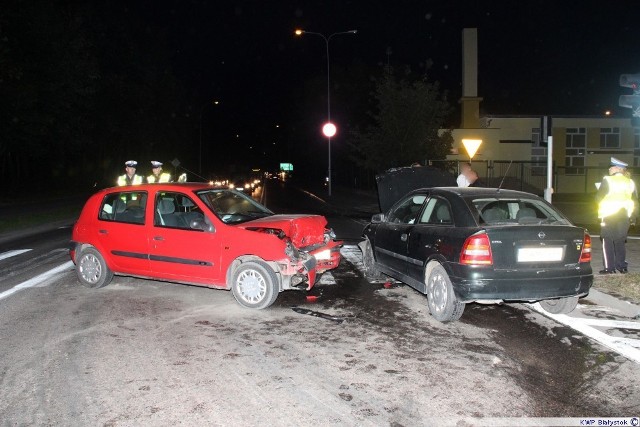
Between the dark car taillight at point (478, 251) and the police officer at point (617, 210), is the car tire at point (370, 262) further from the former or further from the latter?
the police officer at point (617, 210)

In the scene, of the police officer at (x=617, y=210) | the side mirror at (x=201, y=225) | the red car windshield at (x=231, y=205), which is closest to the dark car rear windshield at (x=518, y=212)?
the police officer at (x=617, y=210)

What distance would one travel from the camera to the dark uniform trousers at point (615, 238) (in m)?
8.88

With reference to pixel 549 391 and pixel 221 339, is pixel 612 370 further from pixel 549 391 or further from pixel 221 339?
pixel 221 339

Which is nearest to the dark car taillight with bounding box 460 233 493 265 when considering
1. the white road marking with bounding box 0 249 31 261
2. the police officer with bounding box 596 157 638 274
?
the police officer with bounding box 596 157 638 274

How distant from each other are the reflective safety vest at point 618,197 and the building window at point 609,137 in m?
31.1

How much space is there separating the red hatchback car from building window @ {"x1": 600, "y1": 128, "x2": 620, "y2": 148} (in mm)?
34091

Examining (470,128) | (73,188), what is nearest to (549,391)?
(470,128)

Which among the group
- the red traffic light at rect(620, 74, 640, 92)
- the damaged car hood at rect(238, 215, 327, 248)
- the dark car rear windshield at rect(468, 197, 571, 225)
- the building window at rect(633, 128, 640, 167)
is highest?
the building window at rect(633, 128, 640, 167)

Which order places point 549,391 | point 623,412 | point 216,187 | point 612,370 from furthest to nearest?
point 216,187 < point 612,370 < point 549,391 < point 623,412

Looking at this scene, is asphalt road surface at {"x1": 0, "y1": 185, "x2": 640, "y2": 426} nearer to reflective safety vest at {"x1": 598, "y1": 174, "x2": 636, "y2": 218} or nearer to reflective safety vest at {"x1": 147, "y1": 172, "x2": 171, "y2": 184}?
reflective safety vest at {"x1": 598, "y1": 174, "x2": 636, "y2": 218}

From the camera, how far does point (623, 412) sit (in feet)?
13.6

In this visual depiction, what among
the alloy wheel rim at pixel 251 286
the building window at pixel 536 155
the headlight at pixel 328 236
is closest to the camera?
the alloy wheel rim at pixel 251 286

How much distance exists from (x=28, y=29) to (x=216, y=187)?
27.8 metres

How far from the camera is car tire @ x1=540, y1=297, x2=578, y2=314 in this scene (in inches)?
270
